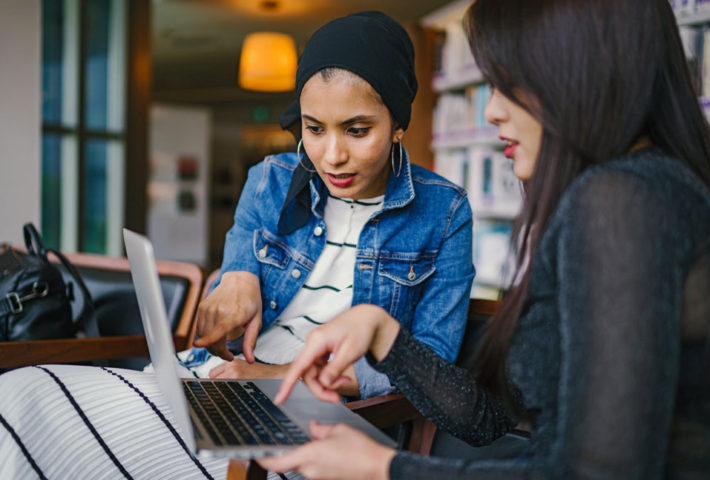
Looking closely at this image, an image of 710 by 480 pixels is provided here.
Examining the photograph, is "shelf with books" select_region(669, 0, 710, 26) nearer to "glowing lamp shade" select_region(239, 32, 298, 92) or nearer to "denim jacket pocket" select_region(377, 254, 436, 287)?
"denim jacket pocket" select_region(377, 254, 436, 287)

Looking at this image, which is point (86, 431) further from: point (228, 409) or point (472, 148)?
point (472, 148)

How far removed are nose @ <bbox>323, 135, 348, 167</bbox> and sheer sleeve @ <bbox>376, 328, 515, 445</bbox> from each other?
0.40 m

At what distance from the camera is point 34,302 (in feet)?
4.99

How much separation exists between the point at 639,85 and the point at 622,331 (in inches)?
10.9

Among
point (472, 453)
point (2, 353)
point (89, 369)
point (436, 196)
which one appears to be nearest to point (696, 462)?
point (472, 453)

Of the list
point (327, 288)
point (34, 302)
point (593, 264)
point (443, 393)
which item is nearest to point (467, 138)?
point (327, 288)

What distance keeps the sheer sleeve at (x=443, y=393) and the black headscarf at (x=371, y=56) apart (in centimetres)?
49

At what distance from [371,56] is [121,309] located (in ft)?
3.58

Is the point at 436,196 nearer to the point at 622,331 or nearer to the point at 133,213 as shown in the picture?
the point at 622,331

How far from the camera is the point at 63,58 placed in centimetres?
424

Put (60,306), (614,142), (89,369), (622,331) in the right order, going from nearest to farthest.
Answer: (622,331) → (614,142) → (89,369) → (60,306)

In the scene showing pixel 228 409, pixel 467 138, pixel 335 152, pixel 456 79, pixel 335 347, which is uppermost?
pixel 456 79

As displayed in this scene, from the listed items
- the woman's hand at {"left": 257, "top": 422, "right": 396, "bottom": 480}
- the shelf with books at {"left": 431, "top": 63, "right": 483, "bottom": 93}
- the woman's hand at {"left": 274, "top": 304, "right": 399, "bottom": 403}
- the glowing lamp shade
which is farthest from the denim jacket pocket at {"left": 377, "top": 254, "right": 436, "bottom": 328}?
the glowing lamp shade

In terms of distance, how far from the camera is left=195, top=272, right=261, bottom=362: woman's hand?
114 cm
